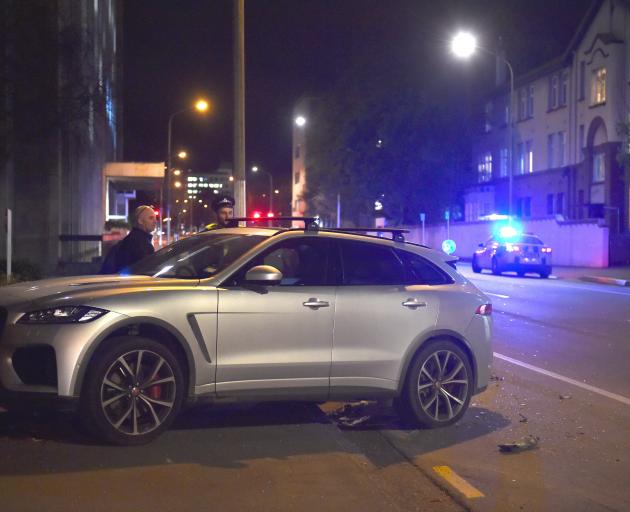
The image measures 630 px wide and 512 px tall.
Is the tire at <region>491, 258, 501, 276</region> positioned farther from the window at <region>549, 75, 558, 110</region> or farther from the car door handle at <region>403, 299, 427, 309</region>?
the car door handle at <region>403, 299, 427, 309</region>

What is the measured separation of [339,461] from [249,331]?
3.84ft

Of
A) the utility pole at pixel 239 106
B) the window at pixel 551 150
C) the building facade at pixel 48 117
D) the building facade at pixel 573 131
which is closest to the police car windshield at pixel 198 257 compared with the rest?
the utility pole at pixel 239 106

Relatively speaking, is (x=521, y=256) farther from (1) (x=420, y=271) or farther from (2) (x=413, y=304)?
(2) (x=413, y=304)

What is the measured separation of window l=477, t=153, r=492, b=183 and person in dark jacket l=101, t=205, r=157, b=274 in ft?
152

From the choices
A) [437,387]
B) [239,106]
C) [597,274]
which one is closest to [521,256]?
[597,274]

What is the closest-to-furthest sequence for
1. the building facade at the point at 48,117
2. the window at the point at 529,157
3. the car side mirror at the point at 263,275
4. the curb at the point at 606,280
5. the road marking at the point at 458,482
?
the road marking at the point at 458,482 < the car side mirror at the point at 263,275 < the building facade at the point at 48,117 < the curb at the point at 606,280 < the window at the point at 529,157

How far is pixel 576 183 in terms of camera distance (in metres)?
42.5

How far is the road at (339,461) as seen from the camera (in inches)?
197

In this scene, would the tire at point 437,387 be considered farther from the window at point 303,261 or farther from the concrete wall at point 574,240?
the concrete wall at point 574,240

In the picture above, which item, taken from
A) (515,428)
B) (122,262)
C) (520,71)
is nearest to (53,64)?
(122,262)

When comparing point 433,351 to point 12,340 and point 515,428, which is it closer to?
point 515,428

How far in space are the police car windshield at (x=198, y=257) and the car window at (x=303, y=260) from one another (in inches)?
8.3

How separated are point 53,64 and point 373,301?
1314 centimetres

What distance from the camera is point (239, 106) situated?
1298cm
